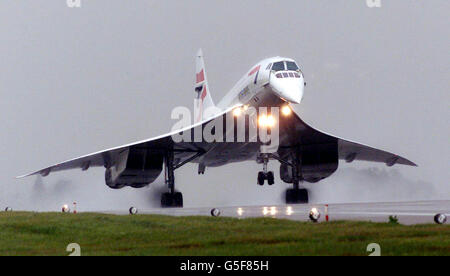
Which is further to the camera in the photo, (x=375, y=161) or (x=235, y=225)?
(x=375, y=161)

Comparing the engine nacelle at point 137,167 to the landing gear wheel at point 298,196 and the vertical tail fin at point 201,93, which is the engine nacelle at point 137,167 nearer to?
the landing gear wheel at point 298,196

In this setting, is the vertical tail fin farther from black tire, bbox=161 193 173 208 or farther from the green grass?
the green grass

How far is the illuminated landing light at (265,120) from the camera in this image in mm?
33156

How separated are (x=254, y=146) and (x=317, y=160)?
3843 mm

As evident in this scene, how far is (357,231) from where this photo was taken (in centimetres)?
1466

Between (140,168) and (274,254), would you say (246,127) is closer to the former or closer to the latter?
(140,168)

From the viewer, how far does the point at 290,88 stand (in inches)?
1166

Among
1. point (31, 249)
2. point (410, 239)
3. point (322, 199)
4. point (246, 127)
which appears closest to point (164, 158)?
point (246, 127)

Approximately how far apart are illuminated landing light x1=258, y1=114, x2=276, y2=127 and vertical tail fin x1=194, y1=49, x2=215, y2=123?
51.9ft

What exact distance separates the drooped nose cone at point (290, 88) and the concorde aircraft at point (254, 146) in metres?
0.05

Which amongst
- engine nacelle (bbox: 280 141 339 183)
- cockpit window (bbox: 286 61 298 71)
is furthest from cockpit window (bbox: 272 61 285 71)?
engine nacelle (bbox: 280 141 339 183)

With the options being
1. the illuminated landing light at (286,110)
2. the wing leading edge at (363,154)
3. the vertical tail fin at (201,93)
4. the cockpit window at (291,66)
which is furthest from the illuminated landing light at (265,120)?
the vertical tail fin at (201,93)
